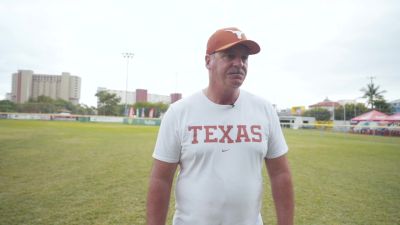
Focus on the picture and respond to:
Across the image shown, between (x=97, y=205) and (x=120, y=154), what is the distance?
273 inches

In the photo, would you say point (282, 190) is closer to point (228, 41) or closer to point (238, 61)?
Answer: point (238, 61)

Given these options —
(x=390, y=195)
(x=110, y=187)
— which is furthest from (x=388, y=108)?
(x=110, y=187)

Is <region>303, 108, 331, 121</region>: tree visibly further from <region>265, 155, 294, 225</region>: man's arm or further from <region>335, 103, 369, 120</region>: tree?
<region>265, 155, 294, 225</region>: man's arm

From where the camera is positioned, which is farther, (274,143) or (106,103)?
(106,103)

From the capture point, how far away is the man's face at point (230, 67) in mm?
1859

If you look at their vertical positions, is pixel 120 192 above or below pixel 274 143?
below

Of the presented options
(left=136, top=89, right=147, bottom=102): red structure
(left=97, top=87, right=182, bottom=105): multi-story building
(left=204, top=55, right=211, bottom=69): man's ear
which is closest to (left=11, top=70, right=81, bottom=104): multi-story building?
(left=97, top=87, right=182, bottom=105): multi-story building

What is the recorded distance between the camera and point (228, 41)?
184 centimetres

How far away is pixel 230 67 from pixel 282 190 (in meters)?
0.93

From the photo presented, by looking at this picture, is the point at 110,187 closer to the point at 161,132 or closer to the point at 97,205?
the point at 97,205

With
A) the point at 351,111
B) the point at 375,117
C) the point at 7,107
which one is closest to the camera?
the point at 375,117

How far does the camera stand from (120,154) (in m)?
11.9

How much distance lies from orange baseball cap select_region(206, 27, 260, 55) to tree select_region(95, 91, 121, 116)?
8899 cm

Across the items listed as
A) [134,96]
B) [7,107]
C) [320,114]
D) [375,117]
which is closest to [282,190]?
[375,117]
